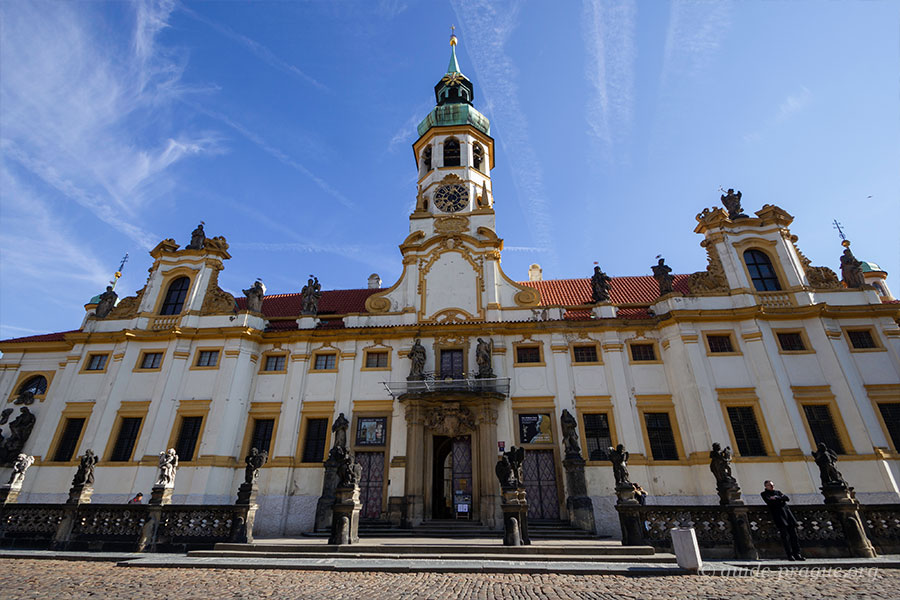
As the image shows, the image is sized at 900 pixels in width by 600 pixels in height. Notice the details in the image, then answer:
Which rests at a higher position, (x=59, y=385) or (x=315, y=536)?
(x=59, y=385)

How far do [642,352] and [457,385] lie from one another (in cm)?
945

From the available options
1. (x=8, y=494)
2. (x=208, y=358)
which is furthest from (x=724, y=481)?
(x=8, y=494)

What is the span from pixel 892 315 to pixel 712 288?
7682 mm

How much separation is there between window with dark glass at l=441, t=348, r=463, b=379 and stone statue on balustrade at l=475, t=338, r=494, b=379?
1.04 meters

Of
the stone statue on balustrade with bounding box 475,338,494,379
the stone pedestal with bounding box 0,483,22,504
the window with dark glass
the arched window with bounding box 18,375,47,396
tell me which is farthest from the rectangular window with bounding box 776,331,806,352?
the arched window with bounding box 18,375,47,396

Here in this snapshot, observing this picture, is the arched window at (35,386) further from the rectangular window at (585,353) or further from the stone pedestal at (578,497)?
the rectangular window at (585,353)

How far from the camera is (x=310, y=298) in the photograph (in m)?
24.9

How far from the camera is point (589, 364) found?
21.7m

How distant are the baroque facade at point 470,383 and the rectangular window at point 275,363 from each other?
9 centimetres

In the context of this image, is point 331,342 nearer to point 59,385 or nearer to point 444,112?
point 59,385

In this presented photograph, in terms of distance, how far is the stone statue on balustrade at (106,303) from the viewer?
24.4 meters

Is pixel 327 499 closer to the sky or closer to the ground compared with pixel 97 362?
closer to the ground

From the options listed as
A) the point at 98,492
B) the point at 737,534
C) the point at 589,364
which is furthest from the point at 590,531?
the point at 98,492

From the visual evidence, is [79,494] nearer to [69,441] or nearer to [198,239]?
[69,441]
